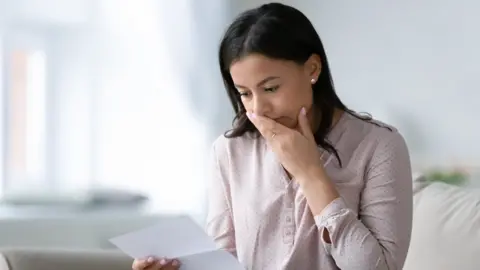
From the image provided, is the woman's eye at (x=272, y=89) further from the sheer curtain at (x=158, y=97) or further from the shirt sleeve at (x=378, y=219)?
the sheer curtain at (x=158, y=97)

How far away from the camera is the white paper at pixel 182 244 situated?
1364 mm

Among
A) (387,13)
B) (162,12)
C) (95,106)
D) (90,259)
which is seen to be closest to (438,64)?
(387,13)

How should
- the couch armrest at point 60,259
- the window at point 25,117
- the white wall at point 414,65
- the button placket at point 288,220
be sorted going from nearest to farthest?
1. the button placket at point 288,220
2. the couch armrest at point 60,259
3. the white wall at point 414,65
4. the window at point 25,117

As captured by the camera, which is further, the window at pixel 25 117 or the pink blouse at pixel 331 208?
the window at pixel 25 117

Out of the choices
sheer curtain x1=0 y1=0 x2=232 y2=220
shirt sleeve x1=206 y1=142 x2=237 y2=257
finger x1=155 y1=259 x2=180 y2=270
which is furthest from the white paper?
sheer curtain x1=0 y1=0 x2=232 y2=220

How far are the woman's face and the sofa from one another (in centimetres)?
51

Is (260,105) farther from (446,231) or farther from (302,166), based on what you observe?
(446,231)

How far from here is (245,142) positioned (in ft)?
5.01

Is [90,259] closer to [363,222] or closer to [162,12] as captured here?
[363,222]

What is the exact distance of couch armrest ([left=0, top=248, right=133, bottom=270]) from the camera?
163 centimetres

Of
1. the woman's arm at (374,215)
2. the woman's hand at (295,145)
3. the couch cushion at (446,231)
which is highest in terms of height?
the woman's hand at (295,145)

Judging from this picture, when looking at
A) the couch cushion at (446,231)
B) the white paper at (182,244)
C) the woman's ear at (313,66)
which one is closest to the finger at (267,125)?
→ the woman's ear at (313,66)

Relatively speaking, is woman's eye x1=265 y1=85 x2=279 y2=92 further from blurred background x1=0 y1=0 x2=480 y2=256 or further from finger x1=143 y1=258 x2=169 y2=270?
blurred background x1=0 y1=0 x2=480 y2=256

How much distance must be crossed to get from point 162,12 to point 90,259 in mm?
1185
